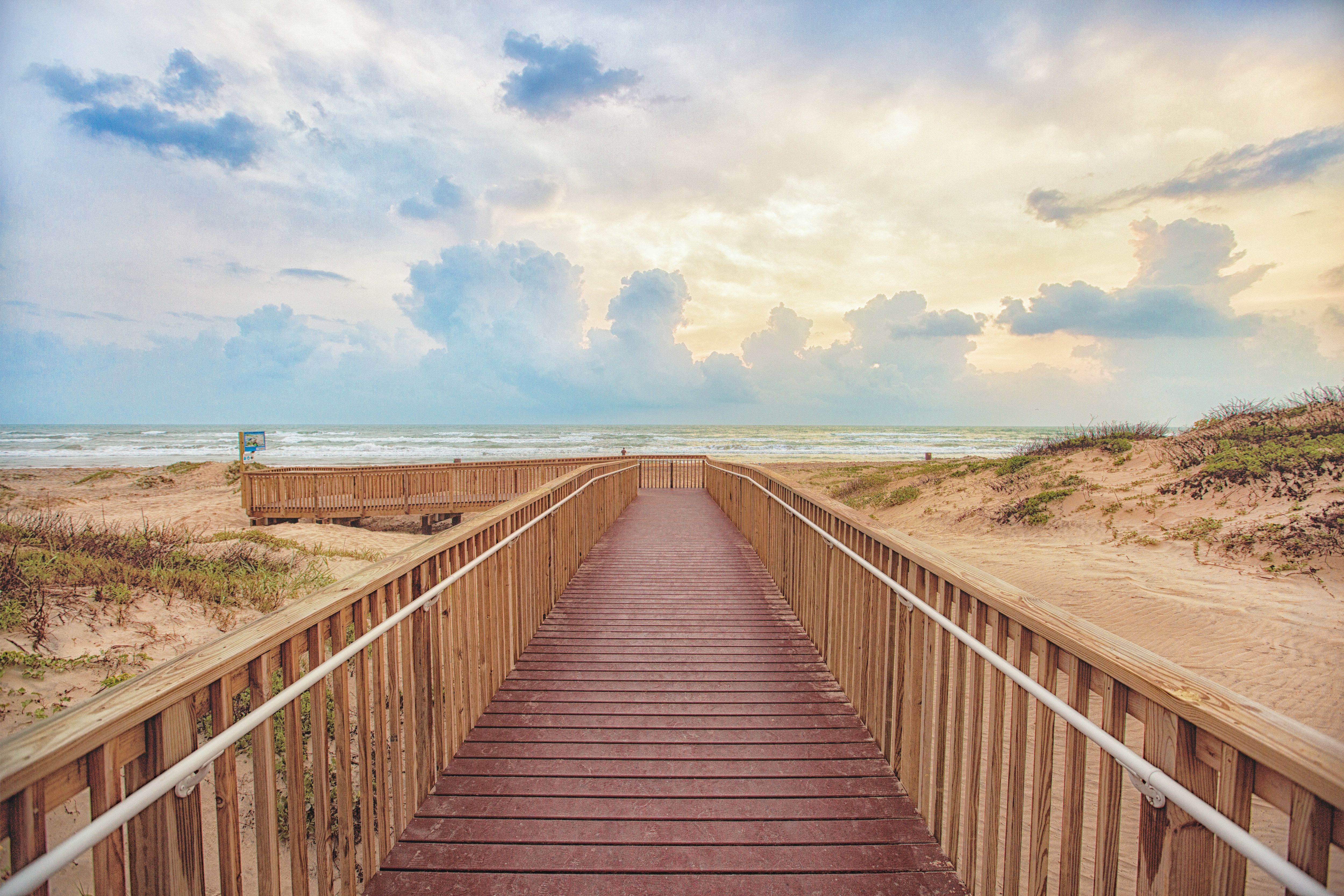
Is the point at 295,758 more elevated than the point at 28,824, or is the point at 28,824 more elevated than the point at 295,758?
the point at 28,824

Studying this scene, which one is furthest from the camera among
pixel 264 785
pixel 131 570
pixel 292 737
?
pixel 131 570

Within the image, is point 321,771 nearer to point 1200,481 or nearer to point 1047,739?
point 1047,739

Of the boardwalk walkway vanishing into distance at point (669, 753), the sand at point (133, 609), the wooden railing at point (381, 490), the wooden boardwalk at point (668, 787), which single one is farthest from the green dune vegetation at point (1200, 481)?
the sand at point (133, 609)

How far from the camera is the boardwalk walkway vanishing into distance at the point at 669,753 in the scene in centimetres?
121

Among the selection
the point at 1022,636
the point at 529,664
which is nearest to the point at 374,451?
the point at 529,664

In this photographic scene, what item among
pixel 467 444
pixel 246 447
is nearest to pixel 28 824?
pixel 246 447

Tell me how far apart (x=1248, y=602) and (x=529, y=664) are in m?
7.46

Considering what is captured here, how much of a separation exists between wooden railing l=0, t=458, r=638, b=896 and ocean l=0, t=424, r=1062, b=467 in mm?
25942

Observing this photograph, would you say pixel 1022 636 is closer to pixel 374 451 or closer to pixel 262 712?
pixel 262 712

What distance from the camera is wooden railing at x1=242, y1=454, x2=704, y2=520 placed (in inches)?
557

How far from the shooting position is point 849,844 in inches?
94.3

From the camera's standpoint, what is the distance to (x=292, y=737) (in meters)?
1.81

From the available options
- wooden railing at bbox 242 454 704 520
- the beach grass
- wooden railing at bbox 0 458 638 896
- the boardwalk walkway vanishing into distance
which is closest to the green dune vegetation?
the boardwalk walkway vanishing into distance

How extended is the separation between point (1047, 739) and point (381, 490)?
14897 millimetres
